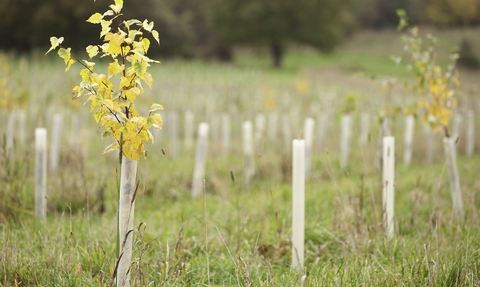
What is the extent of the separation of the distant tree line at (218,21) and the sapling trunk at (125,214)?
26.7 m

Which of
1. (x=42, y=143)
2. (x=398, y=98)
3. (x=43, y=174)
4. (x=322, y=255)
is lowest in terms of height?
(x=322, y=255)

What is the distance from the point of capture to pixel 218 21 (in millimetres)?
38906

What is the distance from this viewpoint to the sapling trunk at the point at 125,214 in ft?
A: 7.76

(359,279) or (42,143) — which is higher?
(42,143)

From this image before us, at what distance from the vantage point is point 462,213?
14.1 feet

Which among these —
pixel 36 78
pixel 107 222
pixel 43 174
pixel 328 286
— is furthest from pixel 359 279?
pixel 36 78

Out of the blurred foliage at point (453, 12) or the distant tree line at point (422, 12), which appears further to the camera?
the distant tree line at point (422, 12)

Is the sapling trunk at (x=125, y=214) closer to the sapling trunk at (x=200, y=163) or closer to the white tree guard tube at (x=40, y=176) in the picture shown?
the white tree guard tube at (x=40, y=176)

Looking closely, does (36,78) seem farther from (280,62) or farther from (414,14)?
(414,14)

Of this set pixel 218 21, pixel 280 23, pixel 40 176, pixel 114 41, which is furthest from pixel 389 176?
pixel 218 21

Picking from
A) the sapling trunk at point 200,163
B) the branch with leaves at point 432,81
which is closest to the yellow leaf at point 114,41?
the branch with leaves at point 432,81

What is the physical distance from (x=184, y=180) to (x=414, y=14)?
133 ft

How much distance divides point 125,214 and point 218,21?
124 feet

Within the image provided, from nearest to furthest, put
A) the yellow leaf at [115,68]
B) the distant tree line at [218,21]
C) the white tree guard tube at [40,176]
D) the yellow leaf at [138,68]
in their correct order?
the yellow leaf at [138,68] < the yellow leaf at [115,68] < the white tree guard tube at [40,176] < the distant tree line at [218,21]
